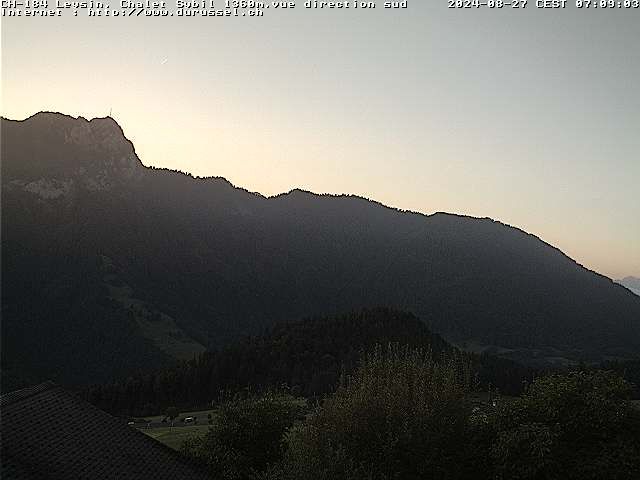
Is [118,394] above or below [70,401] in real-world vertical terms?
below

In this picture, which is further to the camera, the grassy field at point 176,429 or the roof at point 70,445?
the grassy field at point 176,429

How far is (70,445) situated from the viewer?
23.2 m

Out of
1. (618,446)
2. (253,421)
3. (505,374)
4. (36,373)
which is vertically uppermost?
(618,446)

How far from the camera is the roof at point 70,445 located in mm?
21000

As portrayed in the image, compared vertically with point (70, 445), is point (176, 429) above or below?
below

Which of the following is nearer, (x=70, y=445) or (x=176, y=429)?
(x=70, y=445)

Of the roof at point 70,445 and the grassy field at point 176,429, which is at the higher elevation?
the roof at point 70,445

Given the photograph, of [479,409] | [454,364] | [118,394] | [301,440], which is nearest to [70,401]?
[301,440]

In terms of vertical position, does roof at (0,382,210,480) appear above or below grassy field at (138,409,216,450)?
above

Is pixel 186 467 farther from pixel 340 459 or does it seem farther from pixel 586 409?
pixel 586 409

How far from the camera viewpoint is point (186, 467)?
26703mm

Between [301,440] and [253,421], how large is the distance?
11.3m

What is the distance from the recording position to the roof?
21000 mm

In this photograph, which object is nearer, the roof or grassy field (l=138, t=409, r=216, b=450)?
the roof
